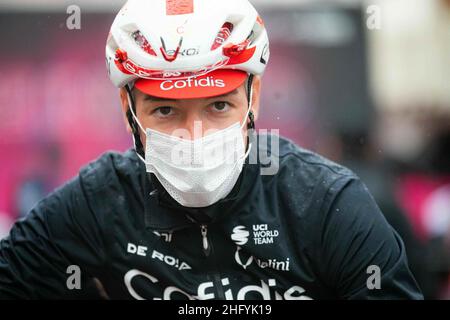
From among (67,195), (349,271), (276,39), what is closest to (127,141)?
(276,39)

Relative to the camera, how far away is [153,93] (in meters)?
3.81

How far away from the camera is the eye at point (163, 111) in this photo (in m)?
3.86

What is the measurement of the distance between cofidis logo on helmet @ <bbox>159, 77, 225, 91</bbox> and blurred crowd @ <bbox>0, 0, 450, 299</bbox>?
4.16 metres

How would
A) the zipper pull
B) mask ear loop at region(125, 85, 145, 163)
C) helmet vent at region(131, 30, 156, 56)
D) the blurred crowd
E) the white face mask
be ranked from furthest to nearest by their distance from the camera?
the blurred crowd < mask ear loop at region(125, 85, 145, 163) < the zipper pull < helmet vent at region(131, 30, 156, 56) < the white face mask

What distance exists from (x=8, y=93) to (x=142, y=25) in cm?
541

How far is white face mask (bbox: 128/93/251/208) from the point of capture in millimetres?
3693

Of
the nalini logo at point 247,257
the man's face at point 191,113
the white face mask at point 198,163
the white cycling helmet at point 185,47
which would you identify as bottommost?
the nalini logo at point 247,257

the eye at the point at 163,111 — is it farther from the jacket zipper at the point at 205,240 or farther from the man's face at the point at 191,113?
the jacket zipper at the point at 205,240

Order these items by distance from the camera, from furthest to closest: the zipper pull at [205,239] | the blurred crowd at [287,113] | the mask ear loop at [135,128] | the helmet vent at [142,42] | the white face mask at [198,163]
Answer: the blurred crowd at [287,113] < the mask ear loop at [135,128] < the zipper pull at [205,239] < the helmet vent at [142,42] < the white face mask at [198,163]

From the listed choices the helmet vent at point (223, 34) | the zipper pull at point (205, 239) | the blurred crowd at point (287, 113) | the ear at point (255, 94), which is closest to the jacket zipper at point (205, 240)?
the zipper pull at point (205, 239)

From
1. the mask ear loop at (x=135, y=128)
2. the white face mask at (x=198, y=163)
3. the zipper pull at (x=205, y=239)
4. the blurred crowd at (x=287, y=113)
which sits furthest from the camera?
the blurred crowd at (x=287, y=113)

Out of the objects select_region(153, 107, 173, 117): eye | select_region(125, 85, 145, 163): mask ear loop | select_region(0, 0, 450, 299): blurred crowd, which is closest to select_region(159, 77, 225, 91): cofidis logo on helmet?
select_region(153, 107, 173, 117): eye

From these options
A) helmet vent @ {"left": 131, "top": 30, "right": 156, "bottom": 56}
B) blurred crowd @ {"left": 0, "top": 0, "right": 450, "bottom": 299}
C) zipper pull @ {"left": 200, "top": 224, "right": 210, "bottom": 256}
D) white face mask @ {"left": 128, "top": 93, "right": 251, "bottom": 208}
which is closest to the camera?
white face mask @ {"left": 128, "top": 93, "right": 251, "bottom": 208}

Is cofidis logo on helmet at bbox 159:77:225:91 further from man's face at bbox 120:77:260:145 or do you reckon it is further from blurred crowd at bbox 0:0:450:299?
blurred crowd at bbox 0:0:450:299
